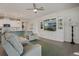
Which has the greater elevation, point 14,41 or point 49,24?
point 49,24

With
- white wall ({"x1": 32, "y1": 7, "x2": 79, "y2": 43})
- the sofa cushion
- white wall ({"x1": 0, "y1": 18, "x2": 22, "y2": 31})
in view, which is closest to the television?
white wall ({"x1": 32, "y1": 7, "x2": 79, "y2": 43})

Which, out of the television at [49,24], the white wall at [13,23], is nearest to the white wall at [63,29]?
the television at [49,24]

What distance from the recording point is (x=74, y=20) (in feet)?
7.17

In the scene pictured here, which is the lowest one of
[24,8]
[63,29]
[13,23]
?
[63,29]

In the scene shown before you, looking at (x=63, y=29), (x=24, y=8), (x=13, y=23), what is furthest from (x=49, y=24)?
(x=13, y=23)

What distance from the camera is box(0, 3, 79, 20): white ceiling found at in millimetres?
2098

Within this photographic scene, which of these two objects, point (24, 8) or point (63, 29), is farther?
point (63, 29)

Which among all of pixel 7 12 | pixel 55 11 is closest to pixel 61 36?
pixel 55 11

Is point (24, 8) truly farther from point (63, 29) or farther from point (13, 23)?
point (63, 29)

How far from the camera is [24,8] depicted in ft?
7.06

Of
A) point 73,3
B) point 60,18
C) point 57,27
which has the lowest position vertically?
point 57,27

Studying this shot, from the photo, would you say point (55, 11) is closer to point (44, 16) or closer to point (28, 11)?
point (44, 16)

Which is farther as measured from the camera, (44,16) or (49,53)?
(44,16)

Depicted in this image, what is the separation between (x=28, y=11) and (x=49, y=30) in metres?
0.51
